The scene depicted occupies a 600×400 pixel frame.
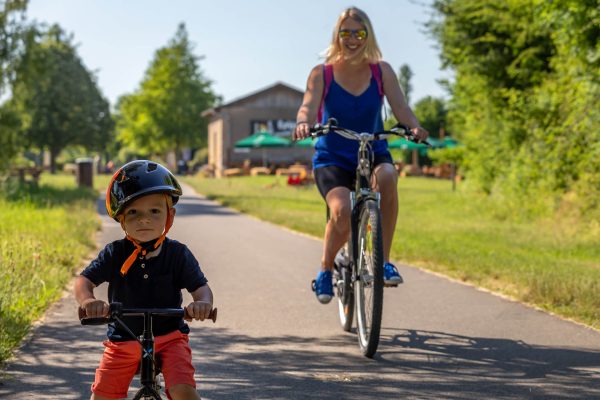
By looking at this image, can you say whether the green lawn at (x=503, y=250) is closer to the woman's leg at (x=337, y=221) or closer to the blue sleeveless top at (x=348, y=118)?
the woman's leg at (x=337, y=221)

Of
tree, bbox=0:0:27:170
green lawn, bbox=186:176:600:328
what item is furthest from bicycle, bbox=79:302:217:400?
tree, bbox=0:0:27:170

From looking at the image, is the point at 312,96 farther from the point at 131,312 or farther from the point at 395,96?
the point at 131,312

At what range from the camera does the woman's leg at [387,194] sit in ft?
21.2

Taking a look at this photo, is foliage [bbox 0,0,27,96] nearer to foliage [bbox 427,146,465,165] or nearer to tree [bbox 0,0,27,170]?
tree [bbox 0,0,27,170]

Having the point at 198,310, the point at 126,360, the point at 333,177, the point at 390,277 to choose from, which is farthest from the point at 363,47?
the point at 198,310

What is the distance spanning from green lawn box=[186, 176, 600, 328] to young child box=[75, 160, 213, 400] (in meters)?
4.26

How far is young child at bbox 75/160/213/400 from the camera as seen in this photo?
358cm

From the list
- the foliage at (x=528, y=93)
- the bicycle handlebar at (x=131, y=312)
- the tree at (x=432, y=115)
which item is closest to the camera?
the bicycle handlebar at (x=131, y=312)

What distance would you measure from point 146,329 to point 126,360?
29 centimetres

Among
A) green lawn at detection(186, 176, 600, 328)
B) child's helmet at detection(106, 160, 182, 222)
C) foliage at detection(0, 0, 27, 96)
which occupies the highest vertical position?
foliage at detection(0, 0, 27, 96)

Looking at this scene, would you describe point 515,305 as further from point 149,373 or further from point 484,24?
point 484,24

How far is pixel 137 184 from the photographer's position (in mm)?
3578

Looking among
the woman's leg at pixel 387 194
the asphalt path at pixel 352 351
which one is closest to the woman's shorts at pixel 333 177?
the woman's leg at pixel 387 194

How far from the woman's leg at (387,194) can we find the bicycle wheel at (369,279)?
21 cm
